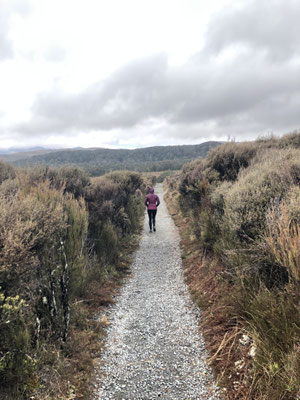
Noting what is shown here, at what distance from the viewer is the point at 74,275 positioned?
13.0ft

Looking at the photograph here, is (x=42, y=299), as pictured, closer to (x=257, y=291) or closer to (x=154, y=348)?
(x=154, y=348)

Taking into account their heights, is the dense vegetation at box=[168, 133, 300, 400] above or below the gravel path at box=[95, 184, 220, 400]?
above

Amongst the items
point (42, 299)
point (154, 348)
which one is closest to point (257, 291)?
point (154, 348)

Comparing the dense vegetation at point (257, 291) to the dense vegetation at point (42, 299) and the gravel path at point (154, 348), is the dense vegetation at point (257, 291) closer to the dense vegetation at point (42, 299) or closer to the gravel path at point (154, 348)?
the gravel path at point (154, 348)

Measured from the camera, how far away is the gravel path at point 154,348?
2576 mm

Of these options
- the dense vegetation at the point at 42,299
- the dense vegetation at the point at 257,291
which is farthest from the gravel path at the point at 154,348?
the dense vegetation at the point at 42,299

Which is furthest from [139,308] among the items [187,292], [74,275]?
[74,275]

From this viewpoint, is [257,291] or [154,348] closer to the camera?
[257,291]

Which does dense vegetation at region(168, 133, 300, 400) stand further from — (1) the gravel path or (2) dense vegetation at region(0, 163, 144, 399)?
(2) dense vegetation at region(0, 163, 144, 399)

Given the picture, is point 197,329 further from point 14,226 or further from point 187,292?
point 14,226

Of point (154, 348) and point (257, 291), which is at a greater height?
point (257, 291)

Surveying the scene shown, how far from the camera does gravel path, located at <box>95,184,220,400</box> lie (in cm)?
258

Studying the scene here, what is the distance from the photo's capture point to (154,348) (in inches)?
129

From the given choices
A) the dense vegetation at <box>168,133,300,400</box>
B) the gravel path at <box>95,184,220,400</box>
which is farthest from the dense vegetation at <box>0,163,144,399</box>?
the dense vegetation at <box>168,133,300,400</box>
